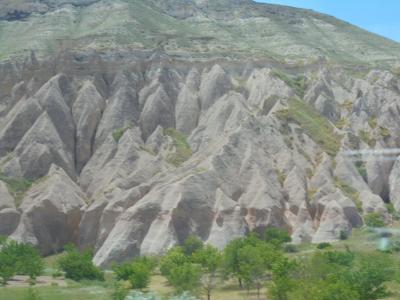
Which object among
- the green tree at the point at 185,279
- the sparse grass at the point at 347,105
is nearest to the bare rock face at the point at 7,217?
the green tree at the point at 185,279

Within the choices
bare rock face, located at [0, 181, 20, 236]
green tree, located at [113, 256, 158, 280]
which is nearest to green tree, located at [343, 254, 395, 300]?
green tree, located at [113, 256, 158, 280]

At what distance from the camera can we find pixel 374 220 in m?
65.1

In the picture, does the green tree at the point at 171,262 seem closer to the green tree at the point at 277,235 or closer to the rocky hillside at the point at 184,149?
the rocky hillside at the point at 184,149

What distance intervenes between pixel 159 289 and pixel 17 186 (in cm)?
3109

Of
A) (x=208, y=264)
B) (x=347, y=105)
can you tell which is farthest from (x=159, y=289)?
(x=347, y=105)

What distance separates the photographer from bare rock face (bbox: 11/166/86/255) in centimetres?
6906

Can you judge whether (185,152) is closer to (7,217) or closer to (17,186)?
(17,186)

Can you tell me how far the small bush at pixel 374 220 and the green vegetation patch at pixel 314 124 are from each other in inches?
407

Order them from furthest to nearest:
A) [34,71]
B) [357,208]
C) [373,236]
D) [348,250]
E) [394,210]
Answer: [34,71], [394,210], [357,208], [373,236], [348,250]

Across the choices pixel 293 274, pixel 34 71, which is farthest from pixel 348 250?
pixel 34 71

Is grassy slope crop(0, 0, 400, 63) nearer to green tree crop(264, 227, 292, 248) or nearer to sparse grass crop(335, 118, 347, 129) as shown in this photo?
sparse grass crop(335, 118, 347, 129)

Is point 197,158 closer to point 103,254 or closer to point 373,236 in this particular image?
point 103,254

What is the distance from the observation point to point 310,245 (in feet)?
201

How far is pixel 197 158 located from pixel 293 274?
31587mm
